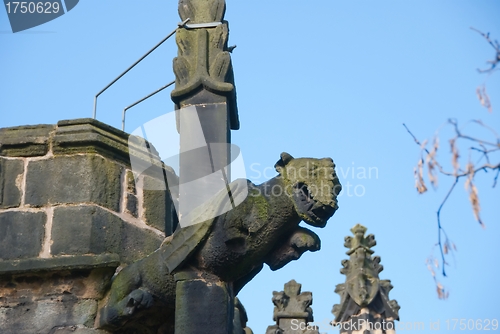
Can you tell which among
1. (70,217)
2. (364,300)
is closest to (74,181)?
(70,217)

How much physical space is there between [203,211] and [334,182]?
2.19 feet

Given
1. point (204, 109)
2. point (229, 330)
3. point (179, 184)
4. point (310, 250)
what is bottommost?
point (229, 330)

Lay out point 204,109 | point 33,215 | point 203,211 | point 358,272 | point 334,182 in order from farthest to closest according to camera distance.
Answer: point 358,272, point 204,109, point 33,215, point 203,211, point 334,182

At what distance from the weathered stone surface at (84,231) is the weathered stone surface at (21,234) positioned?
0.08 metres

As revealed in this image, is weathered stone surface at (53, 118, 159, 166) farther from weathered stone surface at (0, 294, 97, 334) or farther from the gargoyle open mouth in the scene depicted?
the gargoyle open mouth

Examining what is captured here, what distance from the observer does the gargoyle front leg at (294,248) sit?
4951mm

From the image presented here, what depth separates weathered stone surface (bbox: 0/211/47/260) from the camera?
18.1 ft

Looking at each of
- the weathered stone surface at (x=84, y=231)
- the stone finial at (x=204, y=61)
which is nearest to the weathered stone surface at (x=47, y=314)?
the weathered stone surface at (x=84, y=231)

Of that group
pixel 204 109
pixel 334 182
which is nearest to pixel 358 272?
pixel 204 109

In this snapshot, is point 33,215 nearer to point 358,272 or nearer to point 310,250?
point 310,250

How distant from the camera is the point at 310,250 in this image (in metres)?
4.96

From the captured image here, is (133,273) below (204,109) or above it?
below

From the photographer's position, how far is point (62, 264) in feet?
17.6

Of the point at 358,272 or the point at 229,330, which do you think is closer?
the point at 229,330
